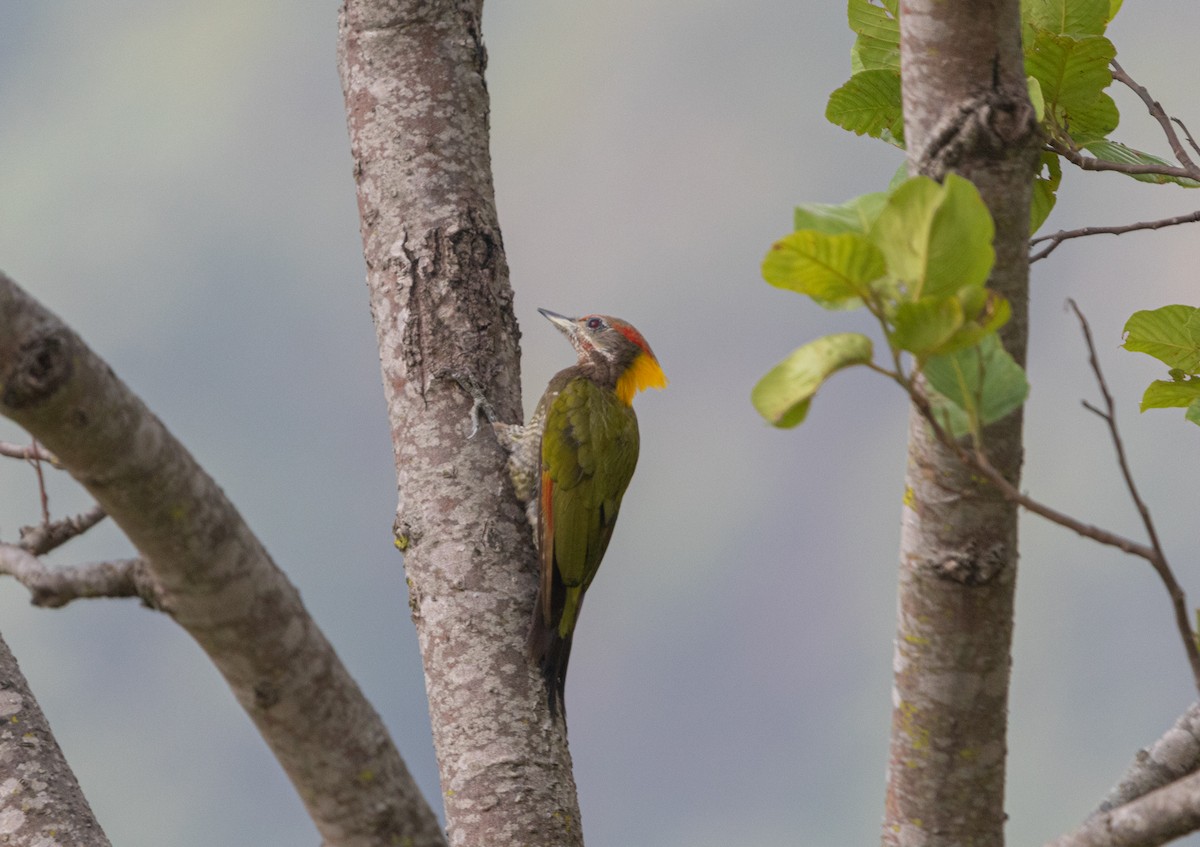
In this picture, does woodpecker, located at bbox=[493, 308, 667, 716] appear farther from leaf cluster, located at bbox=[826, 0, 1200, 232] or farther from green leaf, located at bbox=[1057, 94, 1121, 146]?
green leaf, located at bbox=[1057, 94, 1121, 146]

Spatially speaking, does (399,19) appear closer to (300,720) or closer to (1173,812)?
(300,720)

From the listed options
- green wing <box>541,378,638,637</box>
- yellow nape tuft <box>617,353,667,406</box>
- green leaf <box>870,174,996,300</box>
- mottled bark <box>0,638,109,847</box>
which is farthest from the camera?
yellow nape tuft <box>617,353,667,406</box>

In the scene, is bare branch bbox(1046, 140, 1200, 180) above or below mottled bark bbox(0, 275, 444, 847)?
above

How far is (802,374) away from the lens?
1.51 m

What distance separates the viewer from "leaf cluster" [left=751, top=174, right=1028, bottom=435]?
1471 mm

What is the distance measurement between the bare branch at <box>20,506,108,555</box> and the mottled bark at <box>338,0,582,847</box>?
3.51 ft

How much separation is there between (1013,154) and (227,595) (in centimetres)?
127

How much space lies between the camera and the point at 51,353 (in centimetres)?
157

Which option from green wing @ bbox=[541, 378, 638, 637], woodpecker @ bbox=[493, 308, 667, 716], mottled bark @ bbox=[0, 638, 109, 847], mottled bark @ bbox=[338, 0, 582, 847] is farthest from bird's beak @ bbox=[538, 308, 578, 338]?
mottled bark @ bbox=[0, 638, 109, 847]

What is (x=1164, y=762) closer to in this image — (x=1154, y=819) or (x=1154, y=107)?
(x=1154, y=819)

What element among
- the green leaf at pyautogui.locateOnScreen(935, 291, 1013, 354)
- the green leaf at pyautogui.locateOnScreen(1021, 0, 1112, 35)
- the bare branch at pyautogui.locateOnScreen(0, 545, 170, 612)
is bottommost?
the bare branch at pyautogui.locateOnScreen(0, 545, 170, 612)

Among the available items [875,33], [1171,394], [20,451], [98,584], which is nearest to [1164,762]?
[1171,394]

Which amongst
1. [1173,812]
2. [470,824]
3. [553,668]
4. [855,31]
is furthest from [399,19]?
[1173,812]

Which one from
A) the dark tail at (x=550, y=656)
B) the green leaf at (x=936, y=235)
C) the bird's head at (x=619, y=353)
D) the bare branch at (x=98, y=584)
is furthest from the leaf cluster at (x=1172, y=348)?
the bird's head at (x=619, y=353)
